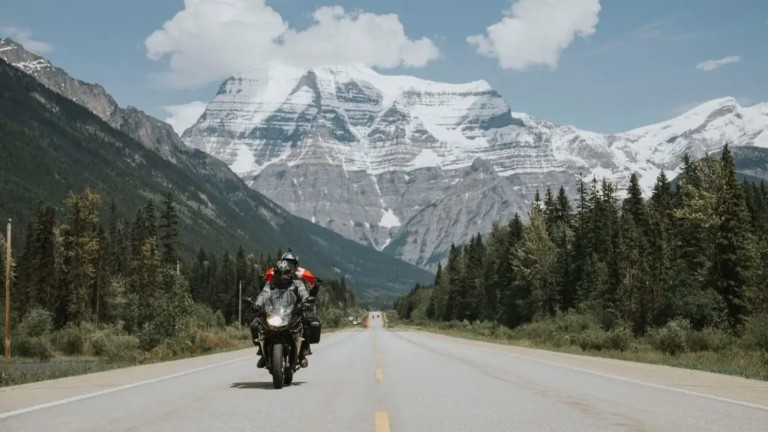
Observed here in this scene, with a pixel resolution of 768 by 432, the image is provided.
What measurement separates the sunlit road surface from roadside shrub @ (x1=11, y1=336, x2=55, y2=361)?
31637mm

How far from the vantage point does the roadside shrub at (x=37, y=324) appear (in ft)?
180

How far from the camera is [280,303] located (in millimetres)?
14344

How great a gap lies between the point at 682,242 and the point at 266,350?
65417mm

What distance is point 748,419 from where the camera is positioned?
10.1 meters

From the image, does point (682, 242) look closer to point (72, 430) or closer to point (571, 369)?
point (571, 369)

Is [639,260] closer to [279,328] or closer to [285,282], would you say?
[285,282]

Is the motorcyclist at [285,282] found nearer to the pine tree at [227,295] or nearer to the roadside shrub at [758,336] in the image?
the roadside shrub at [758,336]

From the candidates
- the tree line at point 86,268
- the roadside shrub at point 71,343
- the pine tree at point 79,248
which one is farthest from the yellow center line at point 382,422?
the pine tree at point 79,248

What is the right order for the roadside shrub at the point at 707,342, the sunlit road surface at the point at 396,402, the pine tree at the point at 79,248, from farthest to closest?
the pine tree at the point at 79,248 → the roadside shrub at the point at 707,342 → the sunlit road surface at the point at 396,402

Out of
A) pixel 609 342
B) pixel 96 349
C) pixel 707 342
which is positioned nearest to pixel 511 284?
pixel 96 349

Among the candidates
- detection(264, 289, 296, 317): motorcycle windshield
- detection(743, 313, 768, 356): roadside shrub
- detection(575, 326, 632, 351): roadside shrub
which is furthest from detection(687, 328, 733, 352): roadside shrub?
detection(264, 289, 296, 317): motorcycle windshield

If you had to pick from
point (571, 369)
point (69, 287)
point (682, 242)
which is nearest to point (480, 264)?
point (682, 242)

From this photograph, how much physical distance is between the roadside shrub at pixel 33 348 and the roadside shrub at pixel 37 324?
4.96 metres

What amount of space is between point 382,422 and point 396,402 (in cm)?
245
